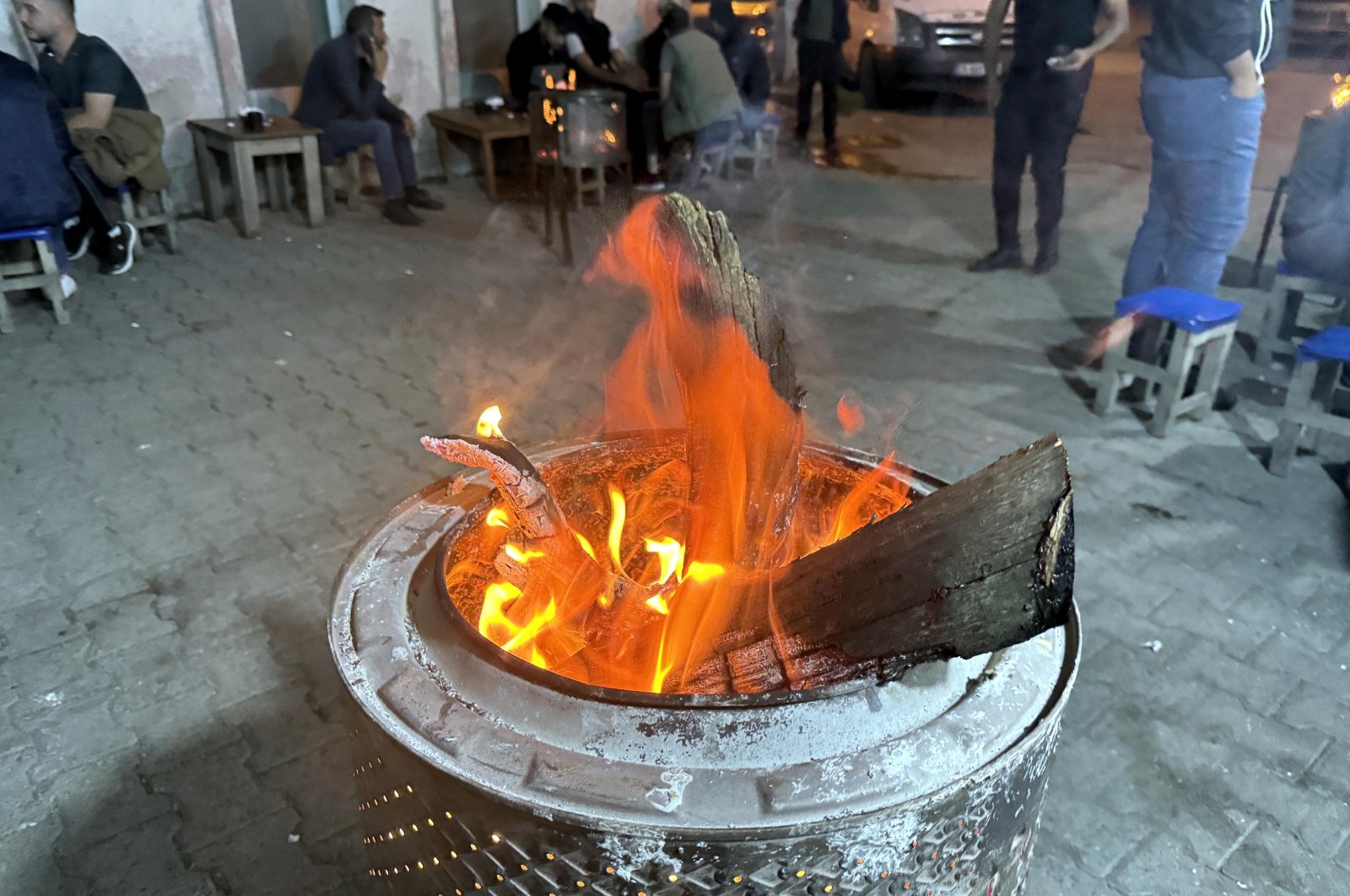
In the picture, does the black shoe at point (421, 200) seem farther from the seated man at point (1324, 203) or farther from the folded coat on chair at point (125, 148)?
the seated man at point (1324, 203)

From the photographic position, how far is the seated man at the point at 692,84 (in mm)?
8773

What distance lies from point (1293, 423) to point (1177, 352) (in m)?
0.60

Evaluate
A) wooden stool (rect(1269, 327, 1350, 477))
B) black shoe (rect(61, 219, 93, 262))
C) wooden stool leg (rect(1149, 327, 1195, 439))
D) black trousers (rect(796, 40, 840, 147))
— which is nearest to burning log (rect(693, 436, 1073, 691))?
wooden stool (rect(1269, 327, 1350, 477))

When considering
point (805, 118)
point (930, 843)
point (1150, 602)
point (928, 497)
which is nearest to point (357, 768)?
point (930, 843)

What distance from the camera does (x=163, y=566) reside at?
370 centimetres

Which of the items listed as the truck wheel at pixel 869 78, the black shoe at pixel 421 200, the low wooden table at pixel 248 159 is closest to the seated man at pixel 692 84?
the black shoe at pixel 421 200

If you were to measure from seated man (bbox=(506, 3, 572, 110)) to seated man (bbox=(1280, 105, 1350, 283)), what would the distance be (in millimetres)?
7002

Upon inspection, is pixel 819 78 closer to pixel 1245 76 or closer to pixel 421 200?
pixel 421 200

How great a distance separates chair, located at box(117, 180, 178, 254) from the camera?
24.5ft

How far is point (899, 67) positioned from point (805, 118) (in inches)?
123

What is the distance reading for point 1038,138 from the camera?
6988 mm

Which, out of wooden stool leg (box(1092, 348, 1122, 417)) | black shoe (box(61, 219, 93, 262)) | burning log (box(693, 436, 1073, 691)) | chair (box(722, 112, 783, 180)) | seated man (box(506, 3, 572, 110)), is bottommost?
wooden stool leg (box(1092, 348, 1122, 417))

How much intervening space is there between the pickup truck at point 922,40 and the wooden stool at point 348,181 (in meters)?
7.13

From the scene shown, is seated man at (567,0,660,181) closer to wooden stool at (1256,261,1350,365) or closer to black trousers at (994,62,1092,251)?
black trousers at (994,62,1092,251)
